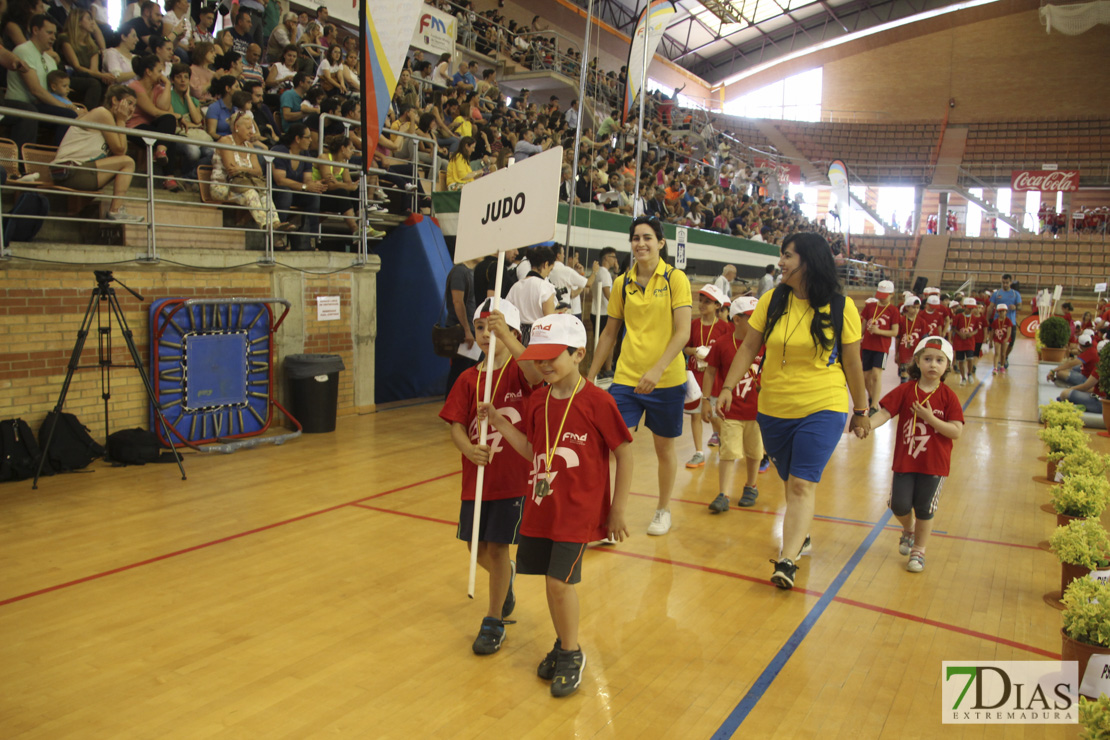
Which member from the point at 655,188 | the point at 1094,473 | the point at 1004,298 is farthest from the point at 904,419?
the point at 1004,298

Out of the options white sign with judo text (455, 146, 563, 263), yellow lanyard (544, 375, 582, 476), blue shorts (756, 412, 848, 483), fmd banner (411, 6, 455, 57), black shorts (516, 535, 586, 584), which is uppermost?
fmd banner (411, 6, 455, 57)

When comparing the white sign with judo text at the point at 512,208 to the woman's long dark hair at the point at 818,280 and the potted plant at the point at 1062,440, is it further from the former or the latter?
the potted plant at the point at 1062,440

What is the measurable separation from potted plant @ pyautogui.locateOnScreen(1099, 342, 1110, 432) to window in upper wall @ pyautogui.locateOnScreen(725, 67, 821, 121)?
114 feet

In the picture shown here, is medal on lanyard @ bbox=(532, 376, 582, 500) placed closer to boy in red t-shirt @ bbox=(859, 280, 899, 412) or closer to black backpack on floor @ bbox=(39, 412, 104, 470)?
black backpack on floor @ bbox=(39, 412, 104, 470)

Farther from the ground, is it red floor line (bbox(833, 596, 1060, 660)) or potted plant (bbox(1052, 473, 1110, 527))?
potted plant (bbox(1052, 473, 1110, 527))

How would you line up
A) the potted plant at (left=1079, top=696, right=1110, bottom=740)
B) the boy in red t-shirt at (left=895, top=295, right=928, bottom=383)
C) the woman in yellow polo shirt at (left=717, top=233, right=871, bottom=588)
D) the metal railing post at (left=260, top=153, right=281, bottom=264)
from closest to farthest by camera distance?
the potted plant at (left=1079, top=696, right=1110, bottom=740), the woman in yellow polo shirt at (left=717, top=233, right=871, bottom=588), the metal railing post at (left=260, top=153, right=281, bottom=264), the boy in red t-shirt at (left=895, top=295, right=928, bottom=383)

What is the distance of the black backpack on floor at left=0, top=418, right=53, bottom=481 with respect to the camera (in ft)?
20.2

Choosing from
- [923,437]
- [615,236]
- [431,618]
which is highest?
[615,236]

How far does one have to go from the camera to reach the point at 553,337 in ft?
10.3

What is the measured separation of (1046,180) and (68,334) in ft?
131

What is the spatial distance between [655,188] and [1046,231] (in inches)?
1098

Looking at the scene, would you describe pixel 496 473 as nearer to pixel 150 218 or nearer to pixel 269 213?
pixel 150 218

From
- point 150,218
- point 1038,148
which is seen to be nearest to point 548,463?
point 150,218

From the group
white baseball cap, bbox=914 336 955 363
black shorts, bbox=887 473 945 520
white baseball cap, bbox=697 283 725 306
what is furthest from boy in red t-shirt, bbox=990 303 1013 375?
black shorts, bbox=887 473 945 520
